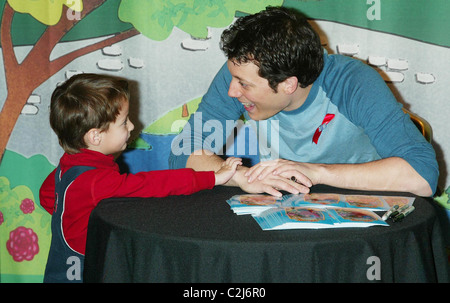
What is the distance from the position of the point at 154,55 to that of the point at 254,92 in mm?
959

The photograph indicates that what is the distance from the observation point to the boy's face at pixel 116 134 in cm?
170

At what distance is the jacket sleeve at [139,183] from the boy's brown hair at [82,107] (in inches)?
6.9

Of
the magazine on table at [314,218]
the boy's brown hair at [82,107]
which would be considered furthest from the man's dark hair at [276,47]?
the magazine on table at [314,218]

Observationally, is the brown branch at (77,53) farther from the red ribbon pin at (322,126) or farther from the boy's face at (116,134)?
the red ribbon pin at (322,126)

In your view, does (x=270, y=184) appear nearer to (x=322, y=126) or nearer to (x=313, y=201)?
(x=313, y=201)

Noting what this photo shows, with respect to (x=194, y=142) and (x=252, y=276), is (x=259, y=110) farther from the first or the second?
(x=252, y=276)

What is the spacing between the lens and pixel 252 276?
1195 millimetres

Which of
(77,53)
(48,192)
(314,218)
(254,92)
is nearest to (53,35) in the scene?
(77,53)

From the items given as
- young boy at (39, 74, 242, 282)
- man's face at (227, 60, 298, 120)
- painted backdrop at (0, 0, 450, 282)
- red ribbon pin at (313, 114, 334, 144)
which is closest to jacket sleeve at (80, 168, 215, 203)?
young boy at (39, 74, 242, 282)

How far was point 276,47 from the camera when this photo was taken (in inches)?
70.5

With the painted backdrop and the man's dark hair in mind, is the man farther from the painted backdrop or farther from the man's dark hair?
the painted backdrop

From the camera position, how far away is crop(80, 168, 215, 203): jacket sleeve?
5.06ft

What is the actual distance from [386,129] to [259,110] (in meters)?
0.50

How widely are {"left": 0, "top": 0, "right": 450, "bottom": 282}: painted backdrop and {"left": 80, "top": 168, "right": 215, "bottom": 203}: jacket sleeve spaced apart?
1159 millimetres
